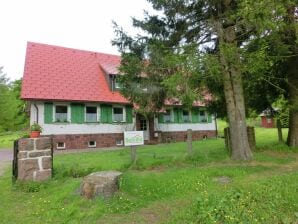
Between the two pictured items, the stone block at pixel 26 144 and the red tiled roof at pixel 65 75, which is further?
the red tiled roof at pixel 65 75

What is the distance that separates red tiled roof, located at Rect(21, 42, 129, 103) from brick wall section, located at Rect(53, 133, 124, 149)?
2.54 m

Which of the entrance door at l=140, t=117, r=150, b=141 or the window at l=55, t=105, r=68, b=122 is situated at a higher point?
the window at l=55, t=105, r=68, b=122

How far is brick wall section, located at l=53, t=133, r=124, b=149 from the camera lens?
20.1 m

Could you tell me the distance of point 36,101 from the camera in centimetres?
1928

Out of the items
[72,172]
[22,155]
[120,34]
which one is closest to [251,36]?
[120,34]

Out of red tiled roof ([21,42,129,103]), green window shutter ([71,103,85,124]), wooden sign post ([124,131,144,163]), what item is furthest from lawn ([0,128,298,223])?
green window shutter ([71,103,85,124])

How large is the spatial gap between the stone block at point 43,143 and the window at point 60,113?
1236 centimetres

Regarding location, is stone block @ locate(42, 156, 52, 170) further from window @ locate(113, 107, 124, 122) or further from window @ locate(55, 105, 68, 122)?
window @ locate(113, 107, 124, 122)

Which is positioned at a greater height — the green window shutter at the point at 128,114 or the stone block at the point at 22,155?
the green window shutter at the point at 128,114

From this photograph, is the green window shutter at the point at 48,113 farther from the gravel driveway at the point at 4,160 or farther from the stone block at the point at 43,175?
the stone block at the point at 43,175

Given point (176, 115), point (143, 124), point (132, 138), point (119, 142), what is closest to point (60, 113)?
point (119, 142)

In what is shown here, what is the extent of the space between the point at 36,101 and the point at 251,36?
14.0 metres

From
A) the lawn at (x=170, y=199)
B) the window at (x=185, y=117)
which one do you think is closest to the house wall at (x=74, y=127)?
the window at (x=185, y=117)

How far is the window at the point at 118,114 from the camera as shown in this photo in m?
22.8
